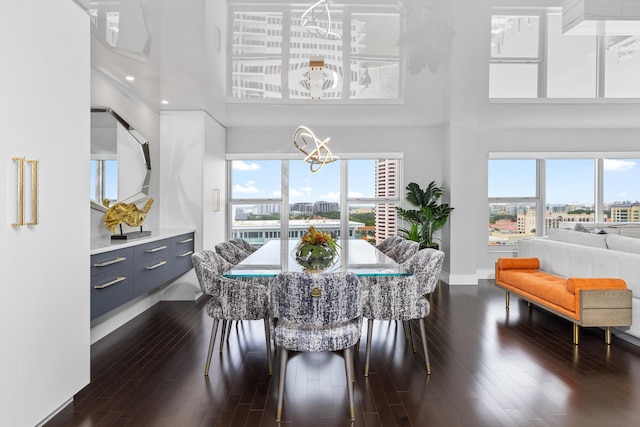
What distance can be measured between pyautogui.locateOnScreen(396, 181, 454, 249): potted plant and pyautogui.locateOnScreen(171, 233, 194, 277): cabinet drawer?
3.43m

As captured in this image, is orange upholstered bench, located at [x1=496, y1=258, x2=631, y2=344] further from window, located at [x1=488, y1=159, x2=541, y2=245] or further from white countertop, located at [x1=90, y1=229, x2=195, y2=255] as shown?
white countertop, located at [x1=90, y1=229, x2=195, y2=255]

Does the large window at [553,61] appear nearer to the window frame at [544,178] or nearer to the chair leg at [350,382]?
the window frame at [544,178]

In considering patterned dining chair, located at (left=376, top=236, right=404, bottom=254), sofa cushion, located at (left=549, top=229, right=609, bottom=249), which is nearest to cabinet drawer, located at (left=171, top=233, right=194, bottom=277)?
patterned dining chair, located at (left=376, top=236, right=404, bottom=254)

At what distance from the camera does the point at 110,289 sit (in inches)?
135

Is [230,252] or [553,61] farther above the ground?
[553,61]

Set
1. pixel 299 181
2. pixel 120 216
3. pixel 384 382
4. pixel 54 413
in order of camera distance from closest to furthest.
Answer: pixel 54 413 < pixel 384 382 < pixel 120 216 < pixel 299 181

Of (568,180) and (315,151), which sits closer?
(315,151)

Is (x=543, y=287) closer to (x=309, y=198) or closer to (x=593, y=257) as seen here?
(x=593, y=257)

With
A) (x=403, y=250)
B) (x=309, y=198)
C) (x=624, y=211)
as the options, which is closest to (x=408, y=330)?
(x=403, y=250)

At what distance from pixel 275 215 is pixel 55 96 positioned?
5.38 meters

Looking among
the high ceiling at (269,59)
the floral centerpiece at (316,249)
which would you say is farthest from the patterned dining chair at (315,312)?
the high ceiling at (269,59)

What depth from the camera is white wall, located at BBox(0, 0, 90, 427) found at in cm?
208

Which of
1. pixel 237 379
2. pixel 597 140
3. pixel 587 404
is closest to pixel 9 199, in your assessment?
pixel 237 379

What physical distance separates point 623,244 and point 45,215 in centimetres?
486
